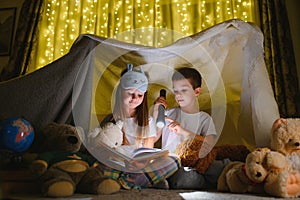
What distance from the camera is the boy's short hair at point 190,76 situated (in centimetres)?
141

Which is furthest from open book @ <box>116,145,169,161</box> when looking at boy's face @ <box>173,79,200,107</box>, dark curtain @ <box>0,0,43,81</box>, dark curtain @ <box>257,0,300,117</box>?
dark curtain @ <box>0,0,43,81</box>

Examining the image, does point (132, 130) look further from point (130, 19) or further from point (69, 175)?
point (130, 19)

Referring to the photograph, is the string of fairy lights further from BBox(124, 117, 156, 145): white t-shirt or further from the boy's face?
BBox(124, 117, 156, 145): white t-shirt

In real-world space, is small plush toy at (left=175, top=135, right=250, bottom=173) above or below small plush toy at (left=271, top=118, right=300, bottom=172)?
below

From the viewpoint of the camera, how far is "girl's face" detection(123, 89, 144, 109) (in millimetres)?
1326

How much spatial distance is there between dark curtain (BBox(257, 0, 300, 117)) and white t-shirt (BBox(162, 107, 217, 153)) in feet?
1.89

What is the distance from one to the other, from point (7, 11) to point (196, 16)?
5.34ft

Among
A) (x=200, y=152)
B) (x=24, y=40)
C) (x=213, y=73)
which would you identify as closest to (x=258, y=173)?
(x=200, y=152)

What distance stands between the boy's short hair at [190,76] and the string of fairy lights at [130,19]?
0.55 metres

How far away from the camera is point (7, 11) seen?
97.4 inches

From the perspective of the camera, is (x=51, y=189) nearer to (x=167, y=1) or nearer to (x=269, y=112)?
(x=269, y=112)

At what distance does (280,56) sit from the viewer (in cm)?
174

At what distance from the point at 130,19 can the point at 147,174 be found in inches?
→ 51.9

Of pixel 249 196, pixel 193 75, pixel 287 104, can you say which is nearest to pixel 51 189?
pixel 249 196
